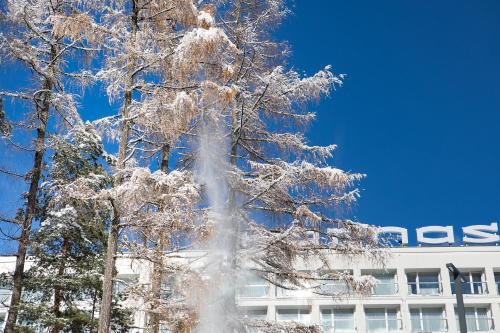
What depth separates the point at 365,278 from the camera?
10938mm

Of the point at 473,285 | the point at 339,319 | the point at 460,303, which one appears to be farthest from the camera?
the point at 473,285

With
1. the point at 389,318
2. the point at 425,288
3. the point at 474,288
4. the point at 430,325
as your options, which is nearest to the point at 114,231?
the point at 389,318

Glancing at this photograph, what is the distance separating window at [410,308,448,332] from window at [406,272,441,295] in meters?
1.01

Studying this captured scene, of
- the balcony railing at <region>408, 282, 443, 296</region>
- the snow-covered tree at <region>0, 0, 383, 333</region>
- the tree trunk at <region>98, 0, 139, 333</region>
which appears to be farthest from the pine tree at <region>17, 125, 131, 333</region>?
the balcony railing at <region>408, 282, 443, 296</region>

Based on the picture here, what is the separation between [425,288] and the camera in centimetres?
3619

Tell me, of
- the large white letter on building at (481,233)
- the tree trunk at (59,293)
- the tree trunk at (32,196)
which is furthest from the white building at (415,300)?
the tree trunk at (32,196)

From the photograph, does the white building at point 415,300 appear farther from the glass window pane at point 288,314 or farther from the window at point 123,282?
the window at point 123,282

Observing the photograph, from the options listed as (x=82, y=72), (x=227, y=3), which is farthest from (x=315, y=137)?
(x=82, y=72)

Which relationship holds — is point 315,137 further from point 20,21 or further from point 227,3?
point 20,21

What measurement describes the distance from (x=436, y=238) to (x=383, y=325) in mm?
6731

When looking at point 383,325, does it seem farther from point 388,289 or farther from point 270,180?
point 270,180

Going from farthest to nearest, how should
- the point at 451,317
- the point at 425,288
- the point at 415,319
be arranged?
1. the point at 425,288
2. the point at 415,319
3. the point at 451,317

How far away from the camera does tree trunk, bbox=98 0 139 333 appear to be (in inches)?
342

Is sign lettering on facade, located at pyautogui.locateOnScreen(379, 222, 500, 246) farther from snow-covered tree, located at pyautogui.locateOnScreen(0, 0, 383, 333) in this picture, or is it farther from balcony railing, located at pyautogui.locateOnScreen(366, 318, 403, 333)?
snow-covered tree, located at pyautogui.locateOnScreen(0, 0, 383, 333)
